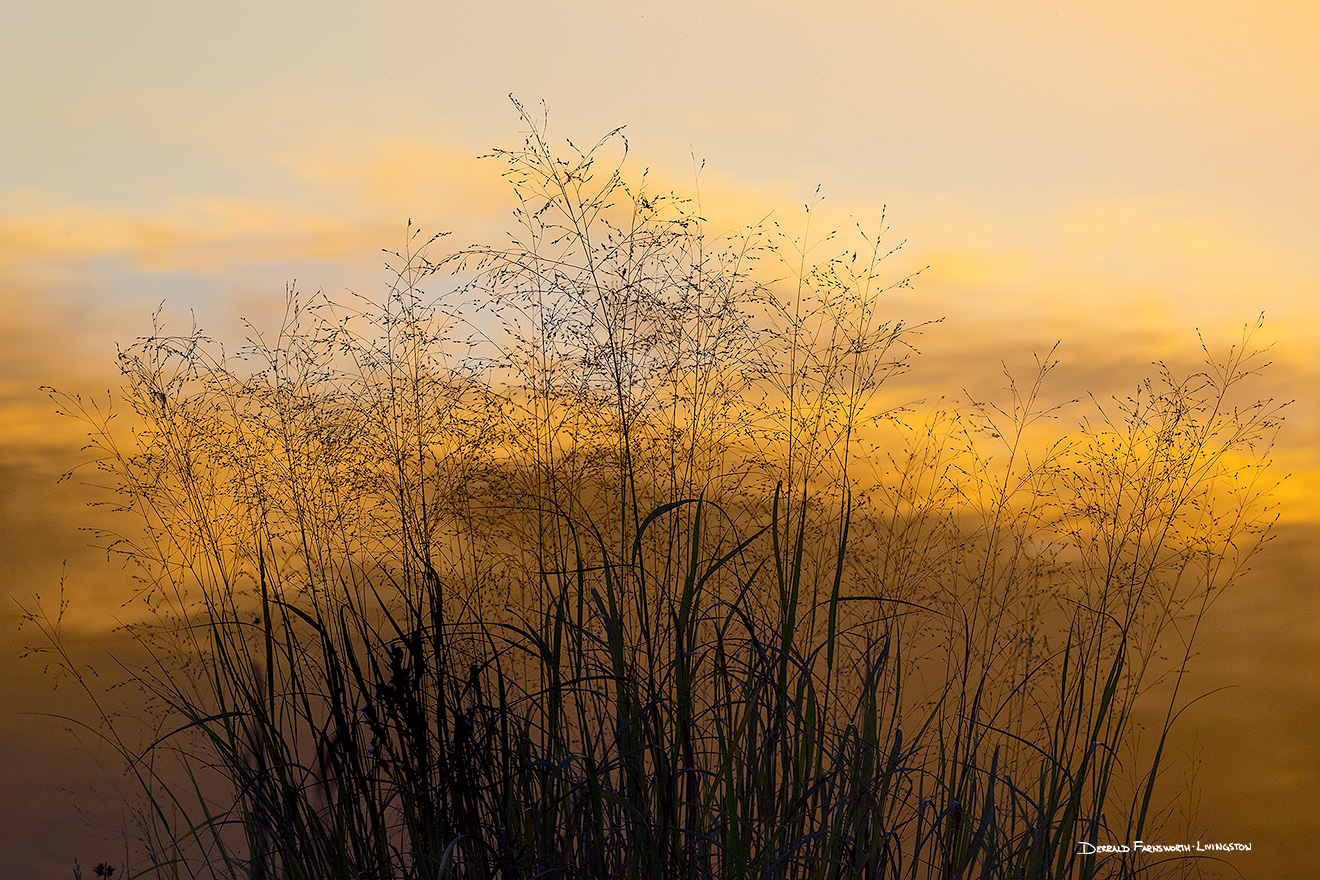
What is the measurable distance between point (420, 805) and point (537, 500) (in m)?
0.74

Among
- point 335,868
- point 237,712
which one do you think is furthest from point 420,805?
point 237,712

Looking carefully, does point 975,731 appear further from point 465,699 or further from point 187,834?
point 187,834

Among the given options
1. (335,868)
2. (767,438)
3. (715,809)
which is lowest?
(335,868)

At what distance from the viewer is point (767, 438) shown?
104 inches

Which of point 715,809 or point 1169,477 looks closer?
point 715,809

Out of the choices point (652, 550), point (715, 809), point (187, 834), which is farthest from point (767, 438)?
point (187, 834)

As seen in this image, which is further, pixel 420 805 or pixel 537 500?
pixel 537 500

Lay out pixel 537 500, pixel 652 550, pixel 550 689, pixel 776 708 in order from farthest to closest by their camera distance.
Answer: pixel 537 500, pixel 652 550, pixel 776 708, pixel 550 689

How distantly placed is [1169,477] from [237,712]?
2.34 metres

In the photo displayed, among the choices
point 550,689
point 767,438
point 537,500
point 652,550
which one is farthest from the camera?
point 767,438

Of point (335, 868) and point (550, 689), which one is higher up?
point (550, 689)

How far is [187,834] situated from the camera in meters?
2.32

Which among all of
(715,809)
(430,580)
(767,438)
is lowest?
(715,809)

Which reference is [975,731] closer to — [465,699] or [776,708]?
[776,708]
